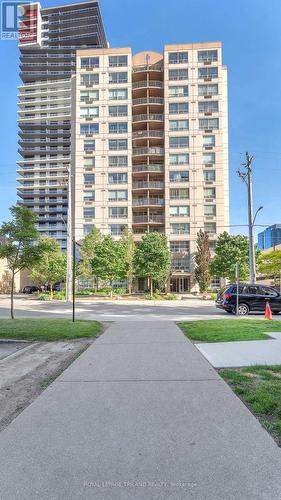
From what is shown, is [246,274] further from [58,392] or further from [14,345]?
[58,392]

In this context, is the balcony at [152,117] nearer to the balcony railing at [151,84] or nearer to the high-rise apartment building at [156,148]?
the high-rise apartment building at [156,148]

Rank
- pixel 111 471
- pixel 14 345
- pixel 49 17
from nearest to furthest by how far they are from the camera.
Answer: pixel 111 471 < pixel 14 345 < pixel 49 17

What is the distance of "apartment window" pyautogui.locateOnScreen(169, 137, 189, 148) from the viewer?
195 ft

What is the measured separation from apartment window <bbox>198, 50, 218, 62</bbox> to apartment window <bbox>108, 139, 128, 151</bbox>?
57.4ft

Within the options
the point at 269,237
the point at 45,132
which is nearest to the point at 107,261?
the point at 269,237

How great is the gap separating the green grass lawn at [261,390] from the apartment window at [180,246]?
51.7 m

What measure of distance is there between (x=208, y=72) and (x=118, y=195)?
23816 mm

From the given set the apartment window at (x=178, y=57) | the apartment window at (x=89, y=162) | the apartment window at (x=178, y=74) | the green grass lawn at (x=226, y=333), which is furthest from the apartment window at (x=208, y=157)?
the green grass lawn at (x=226, y=333)

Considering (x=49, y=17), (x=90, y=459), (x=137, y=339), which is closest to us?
(x=90, y=459)

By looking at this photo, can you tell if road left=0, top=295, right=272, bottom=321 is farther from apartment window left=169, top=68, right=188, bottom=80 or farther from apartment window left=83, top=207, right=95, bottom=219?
apartment window left=169, top=68, right=188, bottom=80

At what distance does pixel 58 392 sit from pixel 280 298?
1788 cm

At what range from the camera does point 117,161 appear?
6050cm

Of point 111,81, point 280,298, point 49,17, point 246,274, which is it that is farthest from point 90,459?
point 49,17

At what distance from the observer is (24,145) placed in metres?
95.2
